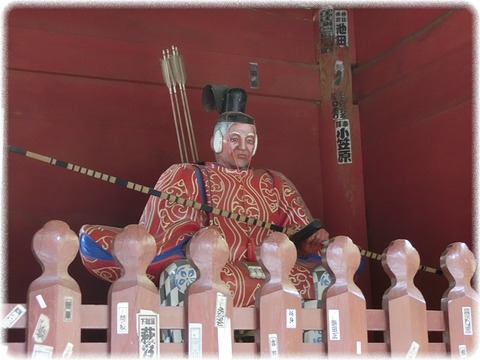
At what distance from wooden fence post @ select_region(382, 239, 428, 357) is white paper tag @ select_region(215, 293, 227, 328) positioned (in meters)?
0.48

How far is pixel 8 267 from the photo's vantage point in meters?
3.30

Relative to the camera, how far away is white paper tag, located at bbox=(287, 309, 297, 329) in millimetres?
1985

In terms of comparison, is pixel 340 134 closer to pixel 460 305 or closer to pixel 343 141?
pixel 343 141

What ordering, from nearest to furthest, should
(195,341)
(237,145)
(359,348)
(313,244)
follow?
(195,341) → (359,348) → (313,244) → (237,145)

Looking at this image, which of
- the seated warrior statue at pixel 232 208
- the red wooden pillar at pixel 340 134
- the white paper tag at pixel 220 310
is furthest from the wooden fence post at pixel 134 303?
the red wooden pillar at pixel 340 134

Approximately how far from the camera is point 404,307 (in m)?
2.12

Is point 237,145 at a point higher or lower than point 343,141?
lower

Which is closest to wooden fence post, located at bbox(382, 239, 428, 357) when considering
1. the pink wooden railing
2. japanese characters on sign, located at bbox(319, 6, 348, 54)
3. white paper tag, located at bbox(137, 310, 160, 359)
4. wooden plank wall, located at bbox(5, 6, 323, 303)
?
the pink wooden railing

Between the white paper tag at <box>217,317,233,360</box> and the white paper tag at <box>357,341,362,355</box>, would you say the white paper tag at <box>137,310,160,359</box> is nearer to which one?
the white paper tag at <box>217,317,233,360</box>

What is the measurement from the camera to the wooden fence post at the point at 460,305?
2.21 metres

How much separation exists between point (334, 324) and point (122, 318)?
0.55 m

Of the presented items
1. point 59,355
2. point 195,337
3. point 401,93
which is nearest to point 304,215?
point 401,93

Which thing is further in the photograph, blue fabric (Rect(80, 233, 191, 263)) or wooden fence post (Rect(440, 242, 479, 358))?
blue fabric (Rect(80, 233, 191, 263))

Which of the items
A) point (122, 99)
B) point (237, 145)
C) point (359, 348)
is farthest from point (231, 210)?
point (359, 348)
